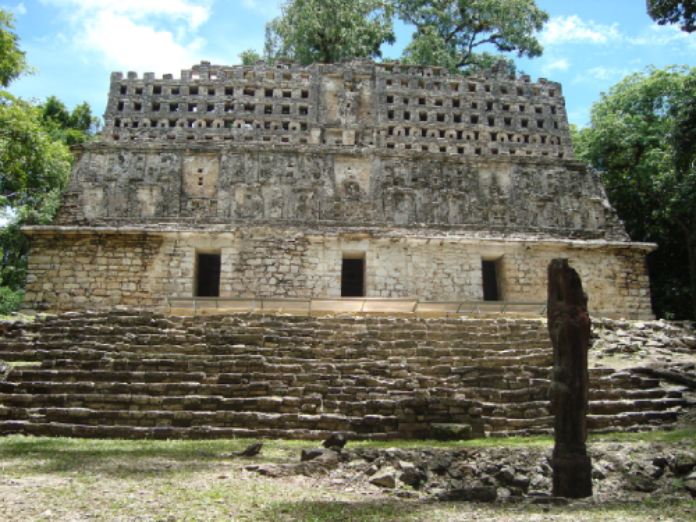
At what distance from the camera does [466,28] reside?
109 feet

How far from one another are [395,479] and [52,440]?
507 centimetres

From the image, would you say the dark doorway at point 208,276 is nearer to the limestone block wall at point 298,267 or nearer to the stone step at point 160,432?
the limestone block wall at point 298,267

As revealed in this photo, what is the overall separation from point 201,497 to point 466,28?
3168cm

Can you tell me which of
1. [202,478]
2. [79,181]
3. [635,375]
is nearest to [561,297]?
[202,478]

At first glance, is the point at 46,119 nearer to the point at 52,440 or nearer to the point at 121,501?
the point at 52,440

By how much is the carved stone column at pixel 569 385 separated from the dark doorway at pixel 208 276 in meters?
14.1

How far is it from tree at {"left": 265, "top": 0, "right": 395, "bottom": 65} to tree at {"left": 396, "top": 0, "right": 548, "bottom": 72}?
7.52ft

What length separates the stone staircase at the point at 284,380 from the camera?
960 cm

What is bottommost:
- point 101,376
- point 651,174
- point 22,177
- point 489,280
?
point 101,376

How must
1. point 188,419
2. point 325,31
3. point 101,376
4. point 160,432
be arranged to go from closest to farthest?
point 160,432 < point 188,419 < point 101,376 < point 325,31

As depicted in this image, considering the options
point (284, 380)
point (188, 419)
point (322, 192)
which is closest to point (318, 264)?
point (322, 192)

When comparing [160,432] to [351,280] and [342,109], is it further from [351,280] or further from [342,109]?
[342,109]

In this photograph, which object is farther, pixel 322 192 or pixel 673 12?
pixel 322 192

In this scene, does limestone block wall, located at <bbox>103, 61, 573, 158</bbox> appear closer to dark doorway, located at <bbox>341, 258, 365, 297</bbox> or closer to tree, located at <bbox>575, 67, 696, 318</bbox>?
tree, located at <bbox>575, 67, 696, 318</bbox>
